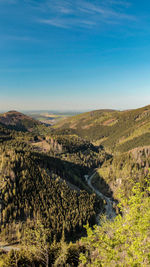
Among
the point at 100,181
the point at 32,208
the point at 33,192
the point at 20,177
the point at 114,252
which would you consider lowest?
the point at 100,181

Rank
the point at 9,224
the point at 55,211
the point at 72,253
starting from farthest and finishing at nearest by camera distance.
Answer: the point at 55,211
the point at 9,224
the point at 72,253

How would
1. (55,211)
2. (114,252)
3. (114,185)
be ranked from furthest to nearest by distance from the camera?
(114,185) < (55,211) < (114,252)

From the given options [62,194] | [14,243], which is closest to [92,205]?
[62,194]

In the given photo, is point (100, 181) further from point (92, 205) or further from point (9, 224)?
point (9, 224)

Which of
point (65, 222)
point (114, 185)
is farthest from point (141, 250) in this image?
point (114, 185)

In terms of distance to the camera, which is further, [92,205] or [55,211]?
[92,205]

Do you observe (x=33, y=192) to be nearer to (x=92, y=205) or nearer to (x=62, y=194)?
(x=62, y=194)

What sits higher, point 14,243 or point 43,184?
point 43,184

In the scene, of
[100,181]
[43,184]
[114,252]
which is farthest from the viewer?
[100,181]

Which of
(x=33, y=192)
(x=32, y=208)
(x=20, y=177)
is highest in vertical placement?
(x=20, y=177)
